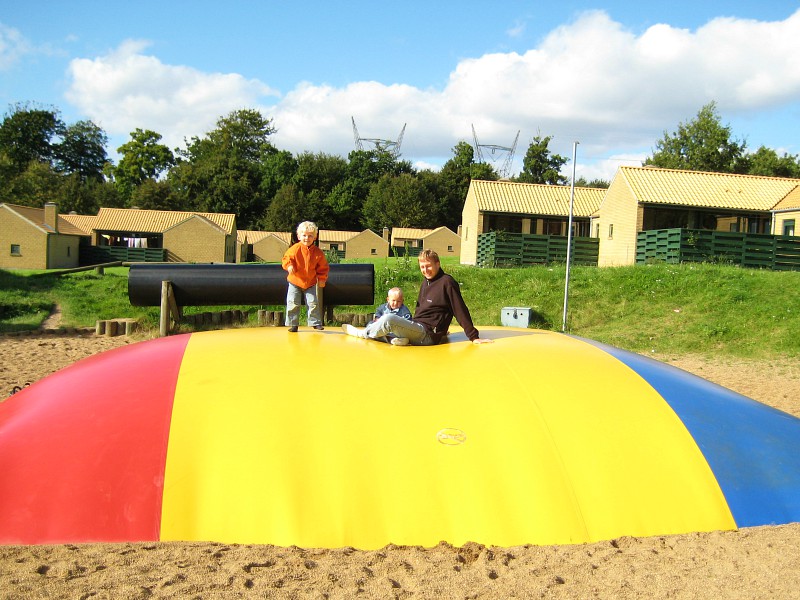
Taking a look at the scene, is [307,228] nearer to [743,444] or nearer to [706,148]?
[743,444]

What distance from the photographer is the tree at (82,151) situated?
9738 centimetres

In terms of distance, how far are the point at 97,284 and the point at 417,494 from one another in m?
23.2

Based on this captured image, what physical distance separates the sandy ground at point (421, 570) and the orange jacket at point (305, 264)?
3.86 m

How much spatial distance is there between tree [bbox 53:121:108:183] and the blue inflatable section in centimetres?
10262

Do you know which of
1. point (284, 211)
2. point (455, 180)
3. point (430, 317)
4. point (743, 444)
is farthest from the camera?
point (455, 180)

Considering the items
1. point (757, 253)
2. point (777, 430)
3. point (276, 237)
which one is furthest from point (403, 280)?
point (276, 237)

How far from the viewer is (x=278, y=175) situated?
79.4m

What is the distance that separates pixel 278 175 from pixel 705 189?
56047 mm

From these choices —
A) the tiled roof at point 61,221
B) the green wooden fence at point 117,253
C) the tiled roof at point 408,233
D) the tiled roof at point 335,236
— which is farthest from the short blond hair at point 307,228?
the tiled roof at point 408,233

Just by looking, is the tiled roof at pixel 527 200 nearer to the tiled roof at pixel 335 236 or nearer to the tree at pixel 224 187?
the tiled roof at pixel 335 236

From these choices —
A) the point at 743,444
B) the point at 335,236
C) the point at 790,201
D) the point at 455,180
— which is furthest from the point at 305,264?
the point at 455,180

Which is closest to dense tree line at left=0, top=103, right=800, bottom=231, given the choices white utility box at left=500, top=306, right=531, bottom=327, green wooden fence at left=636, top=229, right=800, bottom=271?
green wooden fence at left=636, top=229, right=800, bottom=271

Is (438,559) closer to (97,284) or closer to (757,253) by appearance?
(97,284)

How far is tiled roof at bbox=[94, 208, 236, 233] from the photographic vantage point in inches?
2090
